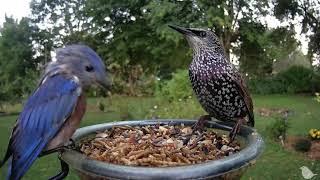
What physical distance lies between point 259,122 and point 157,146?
395 inches

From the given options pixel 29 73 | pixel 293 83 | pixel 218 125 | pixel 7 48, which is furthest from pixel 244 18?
pixel 218 125

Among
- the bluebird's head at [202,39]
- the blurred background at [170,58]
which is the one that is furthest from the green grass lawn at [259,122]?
the bluebird's head at [202,39]

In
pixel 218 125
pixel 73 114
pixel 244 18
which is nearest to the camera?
pixel 73 114

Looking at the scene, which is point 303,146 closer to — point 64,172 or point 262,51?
point 64,172

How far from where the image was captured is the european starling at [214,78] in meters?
2.04

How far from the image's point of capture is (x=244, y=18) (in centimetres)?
1706

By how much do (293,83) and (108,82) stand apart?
18314 mm

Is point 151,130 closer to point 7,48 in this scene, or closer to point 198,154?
point 198,154

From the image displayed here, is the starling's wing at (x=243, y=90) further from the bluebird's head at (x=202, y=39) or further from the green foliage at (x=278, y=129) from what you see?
the green foliage at (x=278, y=129)

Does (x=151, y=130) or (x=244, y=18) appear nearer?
(x=151, y=130)

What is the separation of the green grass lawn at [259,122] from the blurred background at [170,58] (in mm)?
21

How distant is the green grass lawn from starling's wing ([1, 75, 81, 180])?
7.04ft

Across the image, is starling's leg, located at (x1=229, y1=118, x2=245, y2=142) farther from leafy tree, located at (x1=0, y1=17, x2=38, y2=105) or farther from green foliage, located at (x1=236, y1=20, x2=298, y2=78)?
leafy tree, located at (x1=0, y1=17, x2=38, y2=105)

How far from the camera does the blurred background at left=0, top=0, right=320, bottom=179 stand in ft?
30.1
